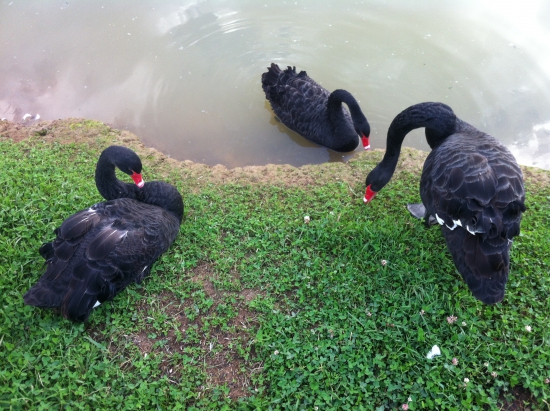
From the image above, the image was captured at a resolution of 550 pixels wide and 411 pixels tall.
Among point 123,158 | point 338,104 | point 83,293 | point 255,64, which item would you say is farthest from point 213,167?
point 255,64

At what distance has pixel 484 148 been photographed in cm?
324

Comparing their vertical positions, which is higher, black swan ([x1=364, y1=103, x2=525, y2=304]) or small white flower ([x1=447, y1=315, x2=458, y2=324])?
black swan ([x1=364, y1=103, x2=525, y2=304])

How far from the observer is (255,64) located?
630 centimetres

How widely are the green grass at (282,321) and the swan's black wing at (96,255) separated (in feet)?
0.68

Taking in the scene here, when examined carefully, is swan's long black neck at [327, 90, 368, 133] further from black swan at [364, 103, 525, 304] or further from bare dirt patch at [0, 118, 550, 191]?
black swan at [364, 103, 525, 304]

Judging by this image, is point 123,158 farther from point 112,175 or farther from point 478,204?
point 478,204

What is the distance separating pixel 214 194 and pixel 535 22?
6238 millimetres

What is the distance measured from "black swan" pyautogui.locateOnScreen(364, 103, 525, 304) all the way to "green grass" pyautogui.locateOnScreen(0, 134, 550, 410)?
1.63 ft

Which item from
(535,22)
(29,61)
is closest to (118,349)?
(29,61)

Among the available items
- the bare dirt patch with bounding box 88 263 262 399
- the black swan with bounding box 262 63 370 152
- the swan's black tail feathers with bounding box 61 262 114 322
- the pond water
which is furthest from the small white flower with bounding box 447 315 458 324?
the pond water

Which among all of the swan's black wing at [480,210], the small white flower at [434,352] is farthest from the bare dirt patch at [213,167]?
the small white flower at [434,352]

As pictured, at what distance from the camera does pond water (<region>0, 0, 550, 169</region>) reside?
5500mm

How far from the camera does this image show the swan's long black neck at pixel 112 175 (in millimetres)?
3562

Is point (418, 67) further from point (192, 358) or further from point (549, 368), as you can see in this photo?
point (192, 358)
